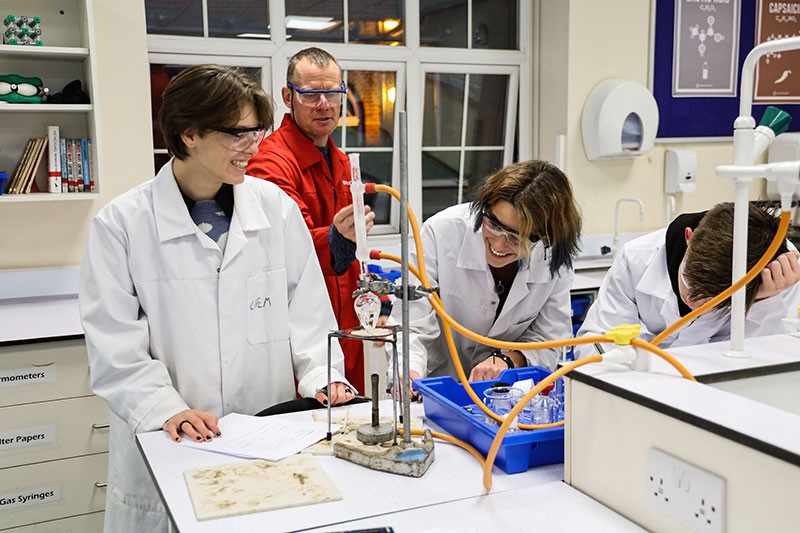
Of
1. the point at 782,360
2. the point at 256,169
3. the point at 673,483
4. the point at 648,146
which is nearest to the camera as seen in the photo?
the point at 673,483

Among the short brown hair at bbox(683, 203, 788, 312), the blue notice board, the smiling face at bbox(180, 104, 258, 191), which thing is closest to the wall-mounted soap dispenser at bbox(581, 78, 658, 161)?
the blue notice board

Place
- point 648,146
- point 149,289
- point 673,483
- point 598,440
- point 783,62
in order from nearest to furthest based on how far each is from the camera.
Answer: point 673,483
point 598,440
point 149,289
point 648,146
point 783,62

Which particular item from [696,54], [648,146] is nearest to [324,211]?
[648,146]

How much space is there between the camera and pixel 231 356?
1.72m

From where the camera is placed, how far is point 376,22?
3.89 metres

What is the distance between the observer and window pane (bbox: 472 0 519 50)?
4.12 meters

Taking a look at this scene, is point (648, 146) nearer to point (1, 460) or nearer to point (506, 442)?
point (506, 442)

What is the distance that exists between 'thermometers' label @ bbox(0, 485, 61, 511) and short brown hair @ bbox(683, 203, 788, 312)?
7.28 ft

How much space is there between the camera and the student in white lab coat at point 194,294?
5.21 feet

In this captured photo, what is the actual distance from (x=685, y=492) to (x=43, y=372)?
2.22m

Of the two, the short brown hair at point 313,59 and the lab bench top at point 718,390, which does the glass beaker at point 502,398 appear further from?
the short brown hair at point 313,59

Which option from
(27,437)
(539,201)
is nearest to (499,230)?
(539,201)

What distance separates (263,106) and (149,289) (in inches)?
19.6

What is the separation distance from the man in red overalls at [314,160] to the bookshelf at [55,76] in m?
1.01
